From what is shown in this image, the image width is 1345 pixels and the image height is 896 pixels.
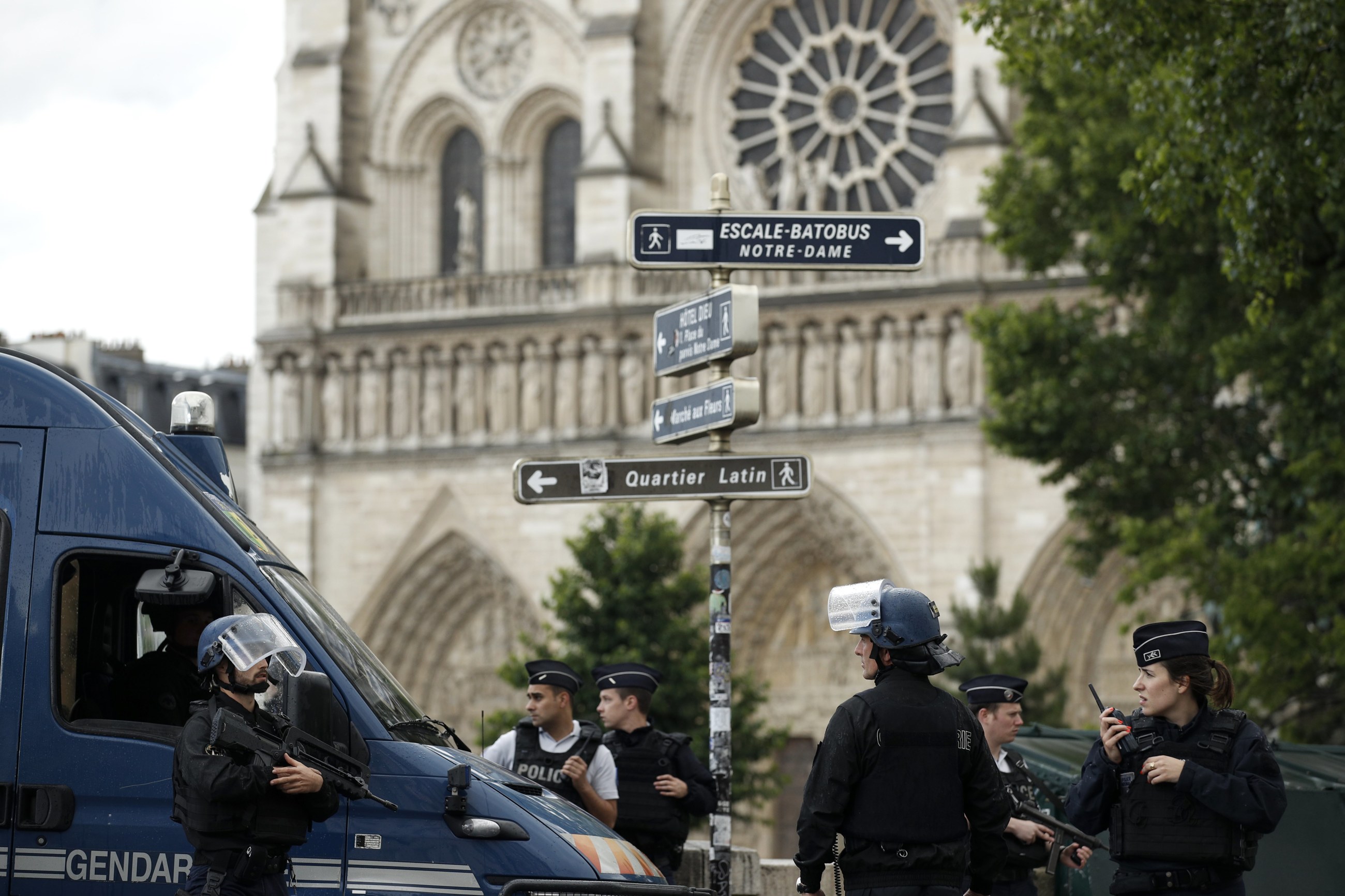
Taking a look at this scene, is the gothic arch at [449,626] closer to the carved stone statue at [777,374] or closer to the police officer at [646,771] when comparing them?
the carved stone statue at [777,374]

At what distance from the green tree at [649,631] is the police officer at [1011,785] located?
1437 cm

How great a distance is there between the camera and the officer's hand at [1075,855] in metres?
7.77

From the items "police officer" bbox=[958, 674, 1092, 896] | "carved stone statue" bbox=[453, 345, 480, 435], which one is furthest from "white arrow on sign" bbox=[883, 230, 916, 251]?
"carved stone statue" bbox=[453, 345, 480, 435]

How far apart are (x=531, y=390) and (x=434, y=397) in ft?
4.85

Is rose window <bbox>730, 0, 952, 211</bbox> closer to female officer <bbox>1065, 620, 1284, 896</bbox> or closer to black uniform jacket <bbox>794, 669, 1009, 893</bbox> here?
female officer <bbox>1065, 620, 1284, 896</bbox>

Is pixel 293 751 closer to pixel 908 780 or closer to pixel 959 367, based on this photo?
pixel 908 780

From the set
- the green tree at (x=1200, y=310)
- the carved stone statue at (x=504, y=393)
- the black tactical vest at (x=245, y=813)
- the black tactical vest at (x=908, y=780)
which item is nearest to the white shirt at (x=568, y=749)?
the black tactical vest at (x=245, y=813)

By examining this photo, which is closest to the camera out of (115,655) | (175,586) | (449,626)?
(175,586)

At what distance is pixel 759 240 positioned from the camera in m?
8.88

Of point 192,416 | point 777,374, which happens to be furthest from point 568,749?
point 777,374

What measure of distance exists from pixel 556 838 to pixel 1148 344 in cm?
1312

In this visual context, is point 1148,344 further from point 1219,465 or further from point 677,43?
point 677,43

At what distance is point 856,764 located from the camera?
234 inches

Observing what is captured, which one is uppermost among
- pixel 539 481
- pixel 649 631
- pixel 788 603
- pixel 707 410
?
pixel 788 603
